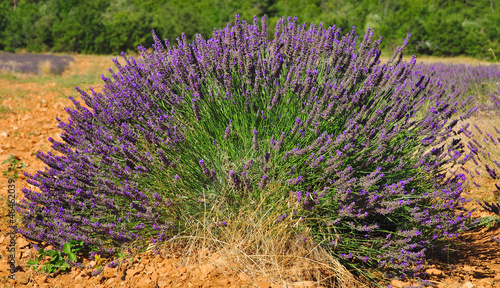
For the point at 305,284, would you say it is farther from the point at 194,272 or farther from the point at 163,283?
the point at 163,283

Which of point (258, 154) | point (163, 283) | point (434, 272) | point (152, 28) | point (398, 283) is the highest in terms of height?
point (258, 154)

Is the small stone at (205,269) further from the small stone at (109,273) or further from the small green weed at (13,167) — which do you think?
the small green weed at (13,167)

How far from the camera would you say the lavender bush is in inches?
93.2

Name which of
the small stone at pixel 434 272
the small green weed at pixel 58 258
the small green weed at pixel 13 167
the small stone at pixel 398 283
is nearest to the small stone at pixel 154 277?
the small green weed at pixel 58 258

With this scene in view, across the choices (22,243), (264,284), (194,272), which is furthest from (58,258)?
(264,284)

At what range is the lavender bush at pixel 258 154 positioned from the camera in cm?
237

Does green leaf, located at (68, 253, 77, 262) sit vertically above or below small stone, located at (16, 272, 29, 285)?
below

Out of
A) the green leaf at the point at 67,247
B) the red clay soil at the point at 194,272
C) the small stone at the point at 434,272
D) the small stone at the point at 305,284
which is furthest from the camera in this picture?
the green leaf at the point at 67,247

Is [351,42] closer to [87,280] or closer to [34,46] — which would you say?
[87,280]

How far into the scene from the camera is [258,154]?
263cm

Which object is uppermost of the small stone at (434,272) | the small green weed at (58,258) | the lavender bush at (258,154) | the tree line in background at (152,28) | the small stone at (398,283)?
the lavender bush at (258,154)

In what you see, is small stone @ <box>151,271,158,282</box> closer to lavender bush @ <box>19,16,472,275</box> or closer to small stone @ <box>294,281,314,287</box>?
lavender bush @ <box>19,16,472,275</box>

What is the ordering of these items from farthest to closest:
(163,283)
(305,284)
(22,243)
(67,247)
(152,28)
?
1. (152,28)
2. (22,243)
3. (67,247)
4. (163,283)
5. (305,284)

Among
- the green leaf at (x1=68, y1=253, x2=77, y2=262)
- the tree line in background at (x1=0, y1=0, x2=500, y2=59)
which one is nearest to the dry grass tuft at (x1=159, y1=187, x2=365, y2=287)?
the green leaf at (x1=68, y1=253, x2=77, y2=262)
